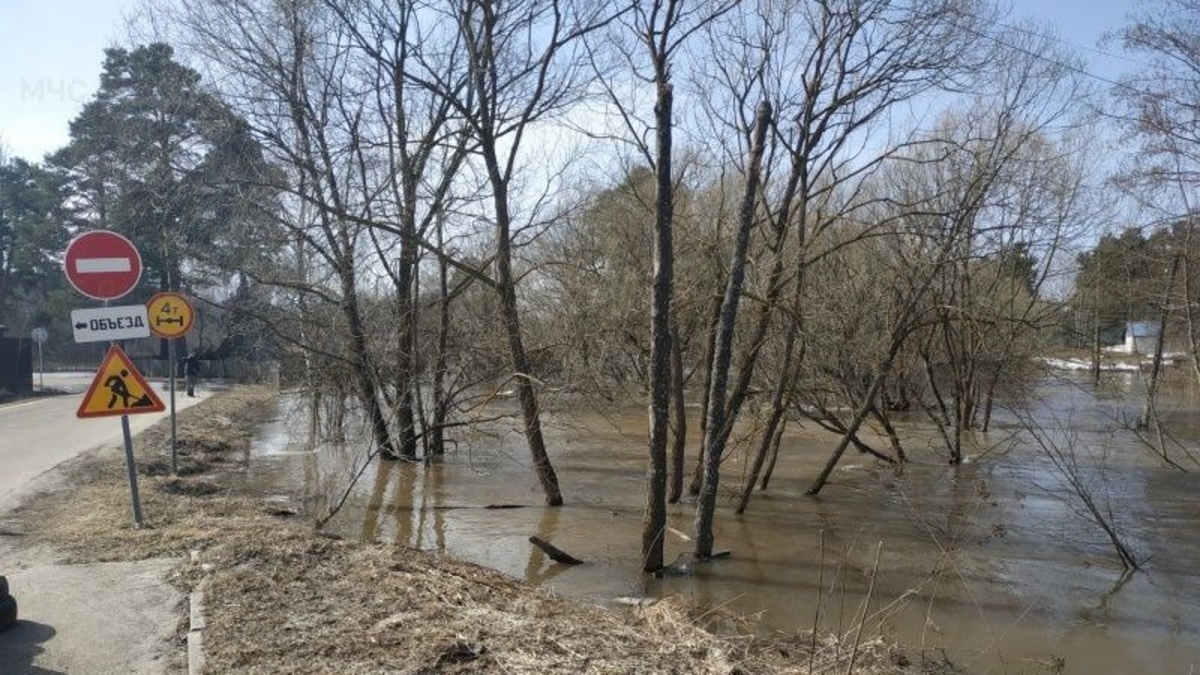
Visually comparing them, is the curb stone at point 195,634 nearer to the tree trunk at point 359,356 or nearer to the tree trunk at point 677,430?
the tree trunk at point 677,430

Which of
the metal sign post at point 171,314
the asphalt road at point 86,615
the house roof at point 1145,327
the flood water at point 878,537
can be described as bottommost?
the flood water at point 878,537

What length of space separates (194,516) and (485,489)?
6566 millimetres

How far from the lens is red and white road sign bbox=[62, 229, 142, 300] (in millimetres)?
8422

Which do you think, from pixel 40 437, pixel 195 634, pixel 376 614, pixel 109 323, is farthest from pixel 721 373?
pixel 40 437

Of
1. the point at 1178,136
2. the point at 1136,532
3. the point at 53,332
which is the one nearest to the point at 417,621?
the point at 1136,532

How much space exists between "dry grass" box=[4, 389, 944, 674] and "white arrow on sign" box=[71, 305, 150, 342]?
6.03ft

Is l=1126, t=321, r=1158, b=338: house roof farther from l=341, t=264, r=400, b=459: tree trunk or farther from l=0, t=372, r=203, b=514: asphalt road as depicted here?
l=0, t=372, r=203, b=514: asphalt road

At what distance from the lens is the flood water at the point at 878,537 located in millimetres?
8438

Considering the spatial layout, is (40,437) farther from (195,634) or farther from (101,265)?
(195,634)

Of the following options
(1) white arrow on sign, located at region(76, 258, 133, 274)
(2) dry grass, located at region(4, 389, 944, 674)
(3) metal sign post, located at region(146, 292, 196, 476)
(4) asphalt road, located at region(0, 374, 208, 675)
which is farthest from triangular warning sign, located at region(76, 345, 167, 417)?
(3) metal sign post, located at region(146, 292, 196, 476)

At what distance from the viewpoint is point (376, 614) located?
19.6 ft

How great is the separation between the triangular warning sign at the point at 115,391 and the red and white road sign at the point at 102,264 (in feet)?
1.87

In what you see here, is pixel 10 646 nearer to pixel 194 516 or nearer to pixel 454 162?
pixel 194 516

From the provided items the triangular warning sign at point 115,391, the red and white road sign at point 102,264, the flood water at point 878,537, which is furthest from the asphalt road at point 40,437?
the red and white road sign at point 102,264
